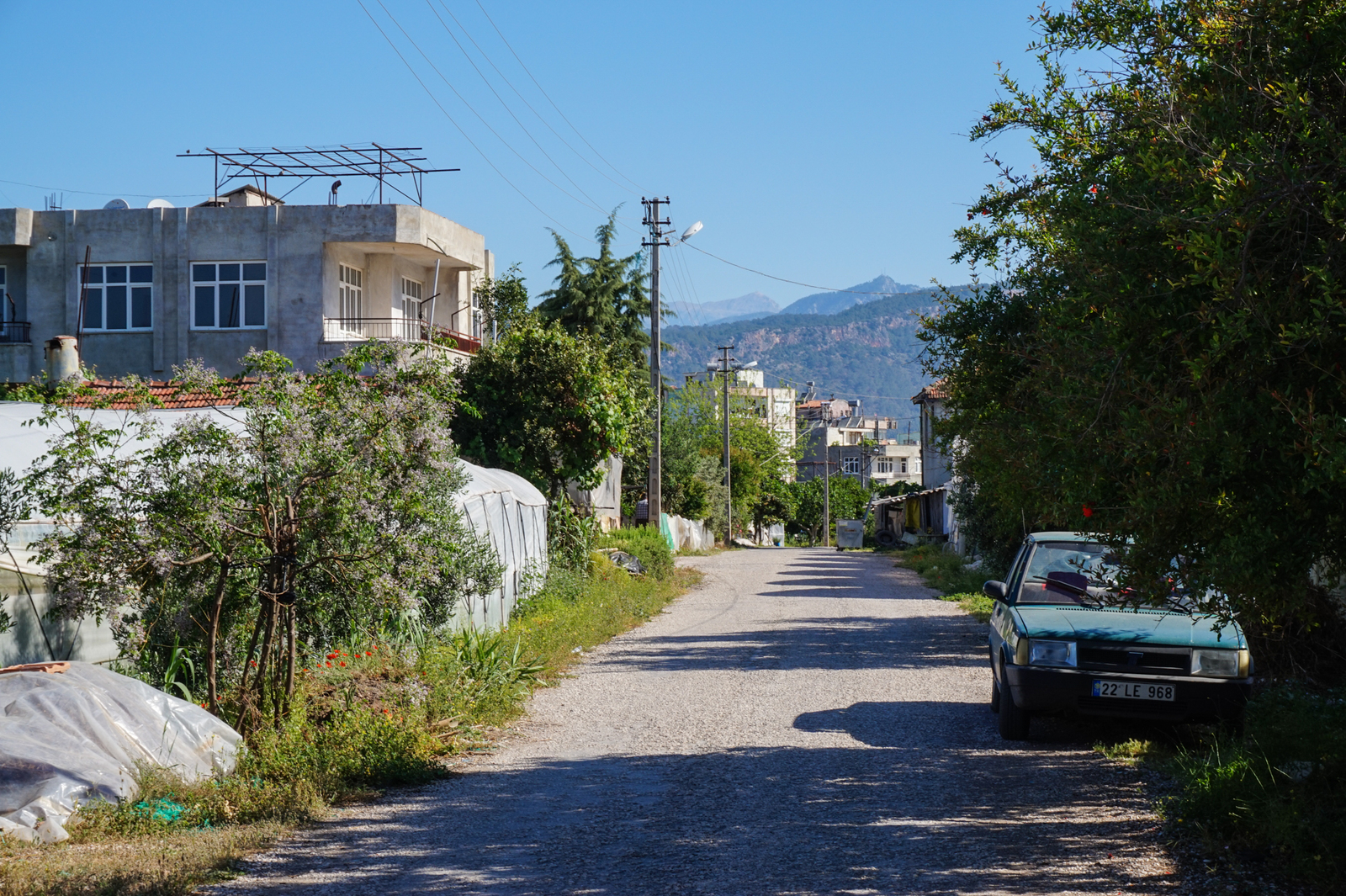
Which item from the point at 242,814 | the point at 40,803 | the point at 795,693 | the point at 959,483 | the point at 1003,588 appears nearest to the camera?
the point at 40,803

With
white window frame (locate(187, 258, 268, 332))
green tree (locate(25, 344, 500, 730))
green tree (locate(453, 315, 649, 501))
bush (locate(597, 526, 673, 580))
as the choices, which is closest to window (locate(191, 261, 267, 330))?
white window frame (locate(187, 258, 268, 332))

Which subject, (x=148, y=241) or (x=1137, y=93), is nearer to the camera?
(x=1137, y=93)

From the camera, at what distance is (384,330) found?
28.9 metres

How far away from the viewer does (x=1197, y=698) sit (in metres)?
8.24

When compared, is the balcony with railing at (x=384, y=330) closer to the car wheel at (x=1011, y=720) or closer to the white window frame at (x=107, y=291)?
the white window frame at (x=107, y=291)

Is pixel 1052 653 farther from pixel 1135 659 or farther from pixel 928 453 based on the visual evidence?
pixel 928 453

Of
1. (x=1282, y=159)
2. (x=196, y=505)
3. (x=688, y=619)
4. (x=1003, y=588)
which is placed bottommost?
(x=688, y=619)

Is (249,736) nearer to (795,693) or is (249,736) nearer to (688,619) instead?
(795,693)

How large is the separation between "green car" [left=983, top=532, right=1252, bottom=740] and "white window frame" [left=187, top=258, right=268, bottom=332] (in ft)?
72.5

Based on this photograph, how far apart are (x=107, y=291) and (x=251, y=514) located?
22083mm

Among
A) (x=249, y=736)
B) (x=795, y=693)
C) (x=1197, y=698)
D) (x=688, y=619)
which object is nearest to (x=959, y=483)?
(x=688, y=619)

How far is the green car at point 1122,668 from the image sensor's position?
8.26m

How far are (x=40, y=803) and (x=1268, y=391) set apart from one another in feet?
21.8

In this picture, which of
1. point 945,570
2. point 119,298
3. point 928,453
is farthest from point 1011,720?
point 928,453
